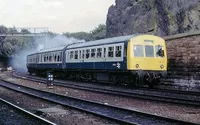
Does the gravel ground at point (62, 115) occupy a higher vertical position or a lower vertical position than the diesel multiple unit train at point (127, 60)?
lower

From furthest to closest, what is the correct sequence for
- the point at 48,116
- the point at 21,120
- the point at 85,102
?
the point at 85,102 < the point at 48,116 < the point at 21,120

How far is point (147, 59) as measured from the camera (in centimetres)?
2144

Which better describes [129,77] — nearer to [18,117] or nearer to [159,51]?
[159,51]

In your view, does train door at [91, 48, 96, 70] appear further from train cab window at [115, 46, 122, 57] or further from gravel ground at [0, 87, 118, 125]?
gravel ground at [0, 87, 118, 125]

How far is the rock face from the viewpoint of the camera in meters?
31.8

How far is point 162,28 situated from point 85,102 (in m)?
23.2

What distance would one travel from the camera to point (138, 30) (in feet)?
129

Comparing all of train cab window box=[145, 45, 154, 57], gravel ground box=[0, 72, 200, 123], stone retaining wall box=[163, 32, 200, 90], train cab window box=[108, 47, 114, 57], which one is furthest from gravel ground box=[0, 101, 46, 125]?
stone retaining wall box=[163, 32, 200, 90]

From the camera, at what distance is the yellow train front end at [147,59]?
20.8m

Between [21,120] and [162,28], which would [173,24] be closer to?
[162,28]

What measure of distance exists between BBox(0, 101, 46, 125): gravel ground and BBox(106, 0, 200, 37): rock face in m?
20.9

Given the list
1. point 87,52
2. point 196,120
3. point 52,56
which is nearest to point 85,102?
point 196,120

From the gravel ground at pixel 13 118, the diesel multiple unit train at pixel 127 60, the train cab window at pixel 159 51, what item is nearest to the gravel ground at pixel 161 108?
the gravel ground at pixel 13 118

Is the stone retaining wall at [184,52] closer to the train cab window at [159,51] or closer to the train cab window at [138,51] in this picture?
the train cab window at [159,51]
